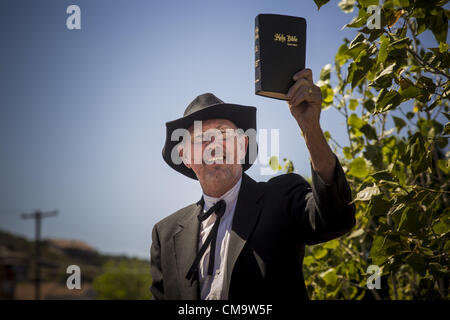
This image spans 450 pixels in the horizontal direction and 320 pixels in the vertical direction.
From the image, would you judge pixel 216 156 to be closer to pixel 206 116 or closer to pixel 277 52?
pixel 206 116

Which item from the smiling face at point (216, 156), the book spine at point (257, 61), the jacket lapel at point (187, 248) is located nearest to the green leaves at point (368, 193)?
the book spine at point (257, 61)

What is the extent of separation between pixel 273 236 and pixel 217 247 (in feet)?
1.03

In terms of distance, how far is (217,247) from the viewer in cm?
198

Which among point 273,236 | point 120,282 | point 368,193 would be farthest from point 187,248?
point 120,282

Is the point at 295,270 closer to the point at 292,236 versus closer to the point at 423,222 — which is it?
the point at 292,236

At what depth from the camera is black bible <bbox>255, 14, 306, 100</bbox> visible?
1.48 meters

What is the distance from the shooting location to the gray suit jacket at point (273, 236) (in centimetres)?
161

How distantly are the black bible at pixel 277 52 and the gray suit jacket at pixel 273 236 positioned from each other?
1.34 ft

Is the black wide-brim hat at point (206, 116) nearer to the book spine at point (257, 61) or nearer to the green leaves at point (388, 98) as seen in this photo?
the book spine at point (257, 61)

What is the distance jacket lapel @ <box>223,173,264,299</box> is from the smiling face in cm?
12

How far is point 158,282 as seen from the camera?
2.31 m

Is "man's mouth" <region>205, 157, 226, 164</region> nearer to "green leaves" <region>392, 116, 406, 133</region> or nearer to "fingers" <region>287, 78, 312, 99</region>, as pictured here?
"fingers" <region>287, 78, 312, 99</region>
